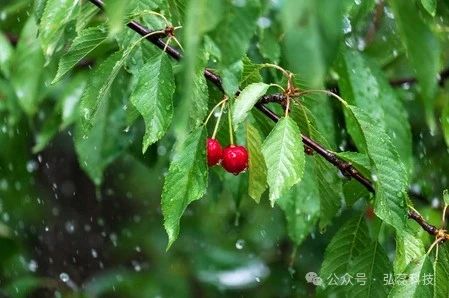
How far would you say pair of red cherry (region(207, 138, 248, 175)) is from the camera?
1.28 m

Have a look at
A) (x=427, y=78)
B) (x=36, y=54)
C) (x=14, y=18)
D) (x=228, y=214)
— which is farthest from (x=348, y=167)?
(x=228, y=214)

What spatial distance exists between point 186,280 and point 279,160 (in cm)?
220

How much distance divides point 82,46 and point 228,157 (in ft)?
0.93

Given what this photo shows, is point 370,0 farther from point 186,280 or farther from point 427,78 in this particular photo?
point 186,280

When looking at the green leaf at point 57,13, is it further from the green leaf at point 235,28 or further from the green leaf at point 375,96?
the green leaf at point 375,96

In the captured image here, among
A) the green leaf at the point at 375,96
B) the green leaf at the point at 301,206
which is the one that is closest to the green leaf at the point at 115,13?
the green leaf at the point at 301,206

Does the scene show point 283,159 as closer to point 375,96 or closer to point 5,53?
point 375,96

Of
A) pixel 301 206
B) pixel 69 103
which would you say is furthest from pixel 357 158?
pixel 69 103

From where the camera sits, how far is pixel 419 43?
542 millimetres

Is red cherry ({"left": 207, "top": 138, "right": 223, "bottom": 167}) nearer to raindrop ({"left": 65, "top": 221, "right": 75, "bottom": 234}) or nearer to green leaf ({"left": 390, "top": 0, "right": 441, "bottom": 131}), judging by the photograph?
green leaf ({"left": 390, "top": 0, "right": 441, "bottom": 131})

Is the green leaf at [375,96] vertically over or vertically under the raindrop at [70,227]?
over

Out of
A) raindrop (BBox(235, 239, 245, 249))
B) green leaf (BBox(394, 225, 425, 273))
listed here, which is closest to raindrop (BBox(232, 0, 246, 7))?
green leaf (BBox(394, 225, 425, 273))

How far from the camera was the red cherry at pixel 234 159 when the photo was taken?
1.28 m

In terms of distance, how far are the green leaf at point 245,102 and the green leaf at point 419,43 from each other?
0.58m
